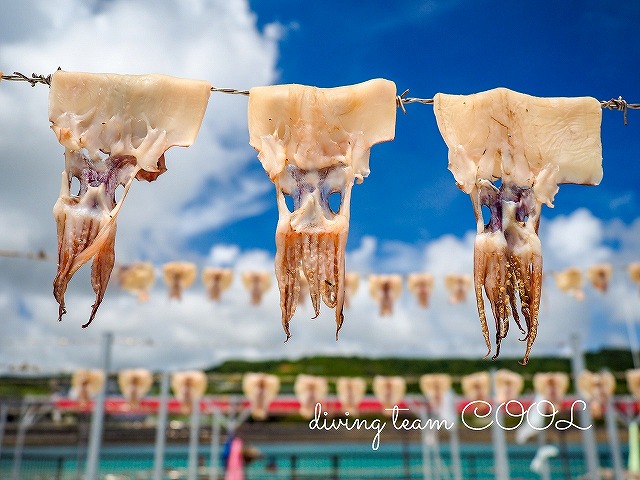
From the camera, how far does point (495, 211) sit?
3053 mm

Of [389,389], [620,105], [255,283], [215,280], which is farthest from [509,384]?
[620,105]

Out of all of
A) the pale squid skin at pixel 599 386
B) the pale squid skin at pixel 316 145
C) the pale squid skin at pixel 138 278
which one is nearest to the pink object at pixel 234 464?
the pale squid skin at pixel 138 278

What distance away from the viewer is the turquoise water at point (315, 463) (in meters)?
16.1

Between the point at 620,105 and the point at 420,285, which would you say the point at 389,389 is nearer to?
the point at 420,285

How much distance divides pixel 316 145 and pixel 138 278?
9.43m

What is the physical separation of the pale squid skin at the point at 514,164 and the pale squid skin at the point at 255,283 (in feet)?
30.0

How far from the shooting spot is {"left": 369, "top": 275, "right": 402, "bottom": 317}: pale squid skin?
12.3m

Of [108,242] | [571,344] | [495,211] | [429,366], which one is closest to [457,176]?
[495,211]

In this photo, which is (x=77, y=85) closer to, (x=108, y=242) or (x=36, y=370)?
(x=108, y=242)

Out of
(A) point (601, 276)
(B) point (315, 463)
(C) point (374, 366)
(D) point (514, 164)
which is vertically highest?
(C) point (374, 366)

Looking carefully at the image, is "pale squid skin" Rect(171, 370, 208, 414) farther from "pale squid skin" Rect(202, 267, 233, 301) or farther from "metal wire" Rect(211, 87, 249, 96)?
"metal wire" Rect(211, 87, 249, 96)

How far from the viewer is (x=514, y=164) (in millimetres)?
3189

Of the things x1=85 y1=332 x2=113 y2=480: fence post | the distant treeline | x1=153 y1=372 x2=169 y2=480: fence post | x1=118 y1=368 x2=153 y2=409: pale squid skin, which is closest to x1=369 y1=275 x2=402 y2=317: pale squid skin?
x1=153 y1=372 x2=169 y2=480: fence post

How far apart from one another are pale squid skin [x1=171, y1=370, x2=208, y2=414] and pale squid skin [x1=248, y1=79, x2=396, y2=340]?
39.3 feet
